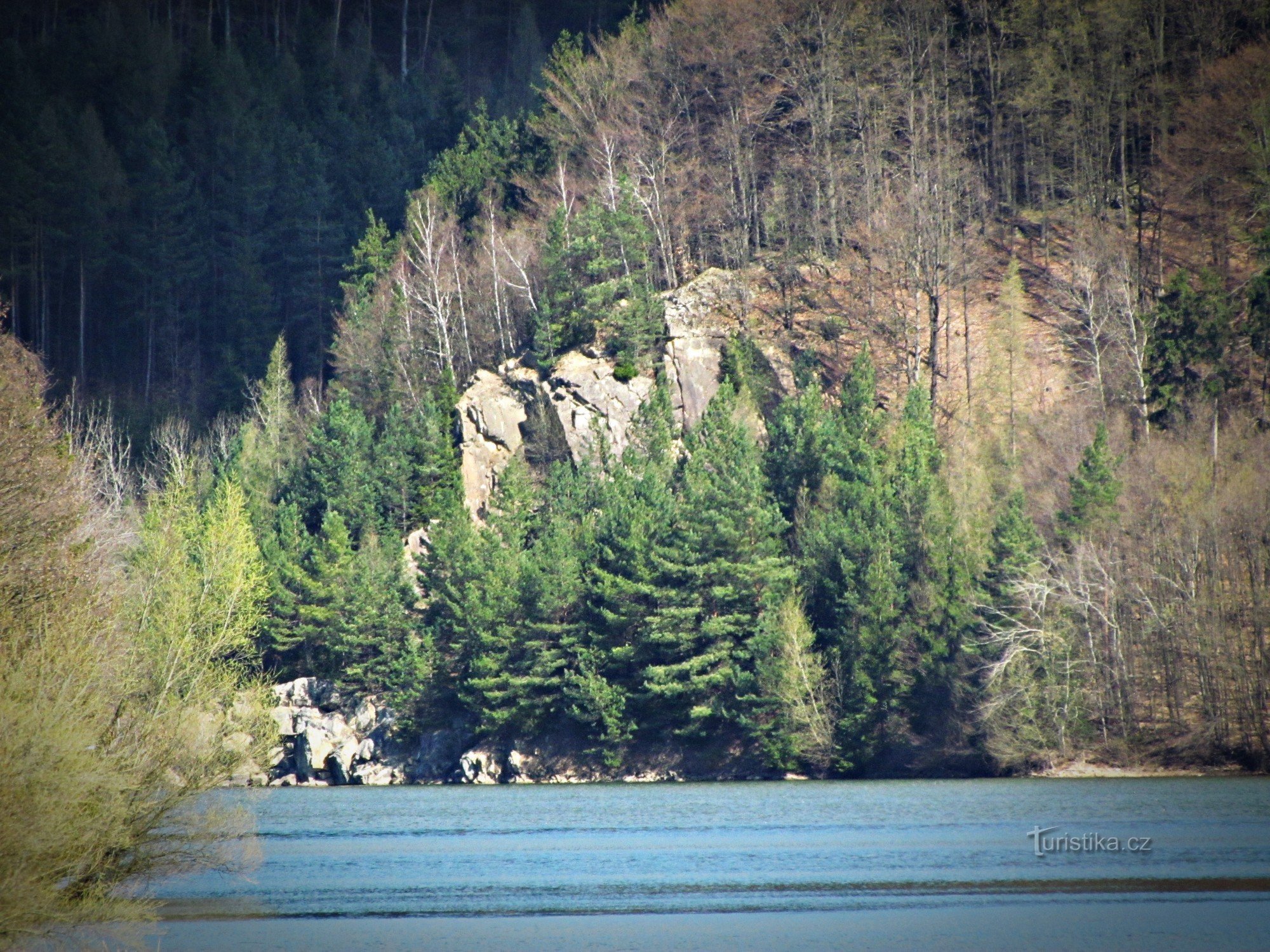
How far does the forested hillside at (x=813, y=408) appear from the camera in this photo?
64.2m

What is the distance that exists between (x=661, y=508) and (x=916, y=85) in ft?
136

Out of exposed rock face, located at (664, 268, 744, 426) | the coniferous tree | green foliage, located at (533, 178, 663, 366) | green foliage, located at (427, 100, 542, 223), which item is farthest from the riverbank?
green foliage, located at (427, 100, 542, 223)

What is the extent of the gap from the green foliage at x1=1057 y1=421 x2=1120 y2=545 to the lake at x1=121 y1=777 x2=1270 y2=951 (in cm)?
1303

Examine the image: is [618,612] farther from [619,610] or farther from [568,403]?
[568,403]

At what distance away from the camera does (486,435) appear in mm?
87312

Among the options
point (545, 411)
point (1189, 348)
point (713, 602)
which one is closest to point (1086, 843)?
point (713, 602)

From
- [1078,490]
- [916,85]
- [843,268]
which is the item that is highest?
[916,85]

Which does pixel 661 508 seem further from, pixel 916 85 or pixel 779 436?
pixel 916 85

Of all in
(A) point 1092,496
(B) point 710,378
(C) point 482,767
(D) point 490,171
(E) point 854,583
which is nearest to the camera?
(A) point 1092,496

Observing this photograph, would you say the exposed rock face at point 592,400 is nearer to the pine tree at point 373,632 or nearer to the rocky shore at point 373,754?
the pine tree at point 373,632

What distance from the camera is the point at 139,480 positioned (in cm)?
9975

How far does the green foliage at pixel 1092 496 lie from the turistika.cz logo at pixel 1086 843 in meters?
25.6

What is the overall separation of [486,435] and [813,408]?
19725mm

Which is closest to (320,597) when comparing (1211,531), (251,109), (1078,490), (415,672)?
(415,672)
